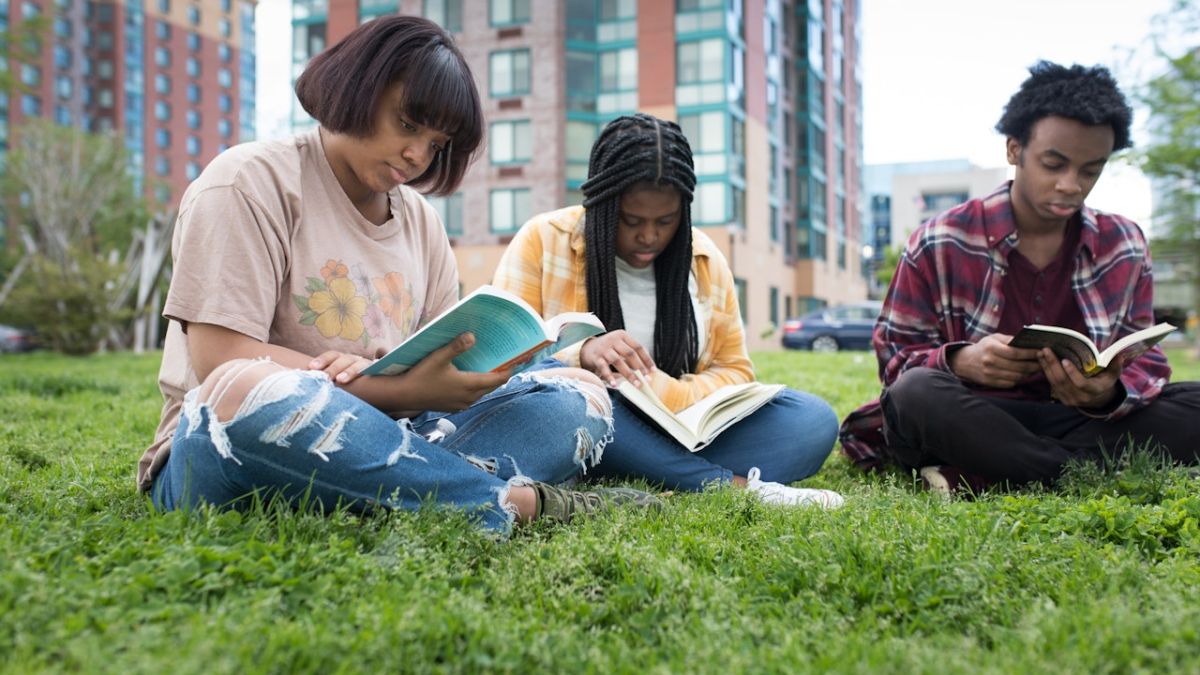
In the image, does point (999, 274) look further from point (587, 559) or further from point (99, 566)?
point (99, 566)

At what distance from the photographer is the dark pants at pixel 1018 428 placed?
3.06 metres

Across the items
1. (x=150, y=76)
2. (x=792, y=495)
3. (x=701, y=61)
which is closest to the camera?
(x=792, y=495)

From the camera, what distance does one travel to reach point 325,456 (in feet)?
6.91

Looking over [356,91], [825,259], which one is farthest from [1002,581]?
[825,259]

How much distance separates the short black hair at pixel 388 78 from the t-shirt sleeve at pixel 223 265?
13.8 inches

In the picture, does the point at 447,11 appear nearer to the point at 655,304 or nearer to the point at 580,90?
the point at 580,90

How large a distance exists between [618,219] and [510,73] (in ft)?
79.4

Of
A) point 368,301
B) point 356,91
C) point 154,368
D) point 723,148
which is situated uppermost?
point 723,148

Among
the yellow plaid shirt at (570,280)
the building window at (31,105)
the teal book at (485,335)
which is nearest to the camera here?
the teal book at (485,335)

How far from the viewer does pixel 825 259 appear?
35656 millimetres

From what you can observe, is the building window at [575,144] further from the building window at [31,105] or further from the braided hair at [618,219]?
the building window at [31,105]

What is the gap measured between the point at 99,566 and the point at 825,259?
1392 inches

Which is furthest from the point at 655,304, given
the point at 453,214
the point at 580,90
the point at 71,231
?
the point at 71,231

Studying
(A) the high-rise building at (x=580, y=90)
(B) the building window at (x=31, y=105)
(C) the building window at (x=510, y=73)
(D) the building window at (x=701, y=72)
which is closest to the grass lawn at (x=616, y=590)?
(A) the high-rise building at (x=580, y=90)
